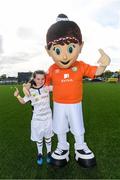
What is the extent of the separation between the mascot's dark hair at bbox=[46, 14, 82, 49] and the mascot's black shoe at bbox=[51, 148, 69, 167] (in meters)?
1.75

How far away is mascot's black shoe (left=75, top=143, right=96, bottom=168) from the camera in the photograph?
556 cm

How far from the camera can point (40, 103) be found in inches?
219

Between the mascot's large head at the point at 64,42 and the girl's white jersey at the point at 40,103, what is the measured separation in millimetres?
511

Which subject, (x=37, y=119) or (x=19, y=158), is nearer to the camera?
(x=37, y=119)

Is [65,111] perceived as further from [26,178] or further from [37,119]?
[26,178]

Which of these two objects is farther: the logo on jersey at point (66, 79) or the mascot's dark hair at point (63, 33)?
the logo on jersey at point (66, 79)

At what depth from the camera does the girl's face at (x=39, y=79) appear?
560 centimetres

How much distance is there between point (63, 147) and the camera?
5887 mm

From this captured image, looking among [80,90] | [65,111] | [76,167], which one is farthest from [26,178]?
[80,90]

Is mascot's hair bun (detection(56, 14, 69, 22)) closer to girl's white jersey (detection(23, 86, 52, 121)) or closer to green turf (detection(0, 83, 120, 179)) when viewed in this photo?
girl's white jersey (detection(23, 86, 52, 121))

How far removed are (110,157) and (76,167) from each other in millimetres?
764

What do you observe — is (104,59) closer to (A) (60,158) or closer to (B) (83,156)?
(B) (83,156)

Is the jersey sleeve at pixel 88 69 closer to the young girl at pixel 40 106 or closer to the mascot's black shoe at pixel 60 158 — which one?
the young girl at pixel 40 106

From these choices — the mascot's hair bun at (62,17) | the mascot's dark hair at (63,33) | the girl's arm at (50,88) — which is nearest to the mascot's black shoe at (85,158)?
the girl's arm at (50,88)
